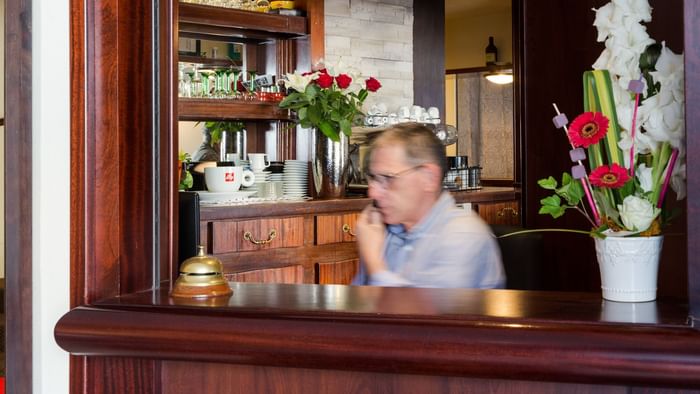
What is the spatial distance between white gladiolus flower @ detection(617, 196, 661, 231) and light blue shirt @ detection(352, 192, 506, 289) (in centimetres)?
66

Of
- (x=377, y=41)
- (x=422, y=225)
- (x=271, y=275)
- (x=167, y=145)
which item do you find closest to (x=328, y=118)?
(x=271, y=275)

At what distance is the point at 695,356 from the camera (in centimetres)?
96

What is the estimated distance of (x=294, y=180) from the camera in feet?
12.5

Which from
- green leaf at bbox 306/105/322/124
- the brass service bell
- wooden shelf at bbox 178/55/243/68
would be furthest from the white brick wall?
the brass service bell

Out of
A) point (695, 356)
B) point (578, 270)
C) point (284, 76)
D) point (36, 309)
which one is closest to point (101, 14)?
point (36, 309)

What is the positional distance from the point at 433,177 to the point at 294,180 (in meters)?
1.84

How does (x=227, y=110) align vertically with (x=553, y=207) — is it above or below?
above

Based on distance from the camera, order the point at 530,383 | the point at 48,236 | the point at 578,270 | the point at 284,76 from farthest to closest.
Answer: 1. the point at 284,76
2. the point at 578,270
3. the point at 48,236
4. the point at 530,383

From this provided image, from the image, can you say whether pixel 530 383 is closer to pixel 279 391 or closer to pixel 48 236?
pixel 279 391

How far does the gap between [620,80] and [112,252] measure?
711 millimetres

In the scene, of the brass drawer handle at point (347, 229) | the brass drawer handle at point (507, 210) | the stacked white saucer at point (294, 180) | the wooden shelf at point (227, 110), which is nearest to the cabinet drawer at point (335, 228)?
the brass drawer handle at point (347, 229)

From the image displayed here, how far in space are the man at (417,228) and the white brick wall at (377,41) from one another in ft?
8.28

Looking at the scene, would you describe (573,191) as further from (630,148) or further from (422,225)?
(422,225)

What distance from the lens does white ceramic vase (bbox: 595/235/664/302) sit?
110 cm
